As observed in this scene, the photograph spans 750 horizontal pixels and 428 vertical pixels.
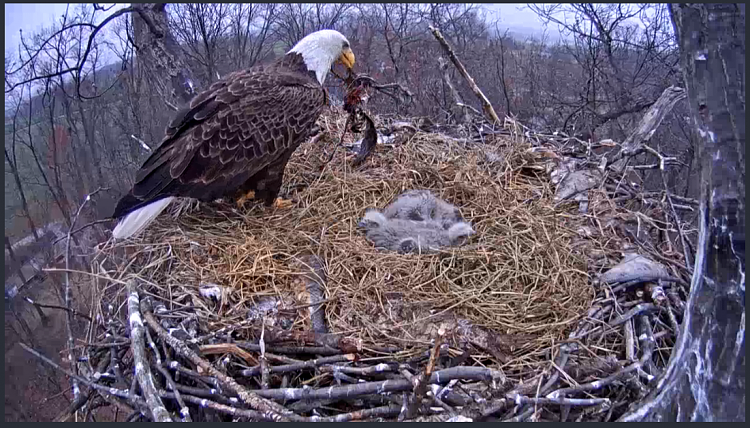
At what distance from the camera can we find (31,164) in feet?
22.1

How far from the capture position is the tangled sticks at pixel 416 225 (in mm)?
3111

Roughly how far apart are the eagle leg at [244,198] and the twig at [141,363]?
1.12 meters

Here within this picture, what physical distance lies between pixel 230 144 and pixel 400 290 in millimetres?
1319

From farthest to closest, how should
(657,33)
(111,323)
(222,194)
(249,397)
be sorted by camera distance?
(657,33)
(222,194)
(111,323)
(249,397)

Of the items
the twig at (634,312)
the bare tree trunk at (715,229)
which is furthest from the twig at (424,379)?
the twig at (634,312)

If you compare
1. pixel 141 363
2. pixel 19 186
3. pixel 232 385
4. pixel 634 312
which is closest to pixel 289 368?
pixel 232 385

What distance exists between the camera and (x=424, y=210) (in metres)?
3.35

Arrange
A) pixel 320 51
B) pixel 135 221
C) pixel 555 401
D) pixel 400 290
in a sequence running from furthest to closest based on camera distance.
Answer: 1. pixel 320 51
2. pixel 135 221
3. pixel 400 290
4. pixel 555 401

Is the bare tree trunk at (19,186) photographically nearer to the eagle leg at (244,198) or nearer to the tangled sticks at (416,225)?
the eagle leg at (244,198)

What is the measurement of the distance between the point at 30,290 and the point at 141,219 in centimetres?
430

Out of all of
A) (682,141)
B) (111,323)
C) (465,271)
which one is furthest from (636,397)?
(682,141)

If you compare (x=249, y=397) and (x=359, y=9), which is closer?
(x=249, y=397)

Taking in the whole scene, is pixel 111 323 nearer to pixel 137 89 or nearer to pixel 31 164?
pixel 137 89

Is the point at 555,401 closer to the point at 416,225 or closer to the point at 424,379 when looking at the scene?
the point at 424,379
